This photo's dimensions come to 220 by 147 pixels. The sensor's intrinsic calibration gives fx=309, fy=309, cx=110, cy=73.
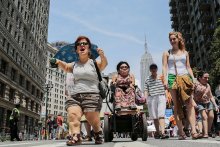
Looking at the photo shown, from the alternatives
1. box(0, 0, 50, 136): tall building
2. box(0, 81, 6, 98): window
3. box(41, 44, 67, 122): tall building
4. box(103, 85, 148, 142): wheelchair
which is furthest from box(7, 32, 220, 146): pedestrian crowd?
box(41, 44, 67, 122): tall building

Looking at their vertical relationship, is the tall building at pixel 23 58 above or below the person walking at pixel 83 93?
above

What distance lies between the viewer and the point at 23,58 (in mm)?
47719

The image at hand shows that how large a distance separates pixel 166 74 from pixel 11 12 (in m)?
40.0

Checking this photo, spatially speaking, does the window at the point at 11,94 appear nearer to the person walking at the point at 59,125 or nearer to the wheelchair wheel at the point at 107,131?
the person walking at the point at 59,125

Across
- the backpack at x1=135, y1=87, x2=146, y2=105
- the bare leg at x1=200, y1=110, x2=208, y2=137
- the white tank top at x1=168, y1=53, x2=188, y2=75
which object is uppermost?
the white tank top at x1=168, y1=53, x2=188, y2=75

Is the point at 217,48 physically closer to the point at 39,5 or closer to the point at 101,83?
the point at 101,83

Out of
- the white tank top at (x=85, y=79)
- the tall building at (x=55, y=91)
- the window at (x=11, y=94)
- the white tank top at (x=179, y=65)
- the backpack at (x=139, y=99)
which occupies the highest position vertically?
the tall building at (x=55, y=91)

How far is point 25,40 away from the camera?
50.1m

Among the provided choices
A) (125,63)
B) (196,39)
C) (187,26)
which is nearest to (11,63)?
(125,63)

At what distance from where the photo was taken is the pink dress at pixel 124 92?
6200 millimetres

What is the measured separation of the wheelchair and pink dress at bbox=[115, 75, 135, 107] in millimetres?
111

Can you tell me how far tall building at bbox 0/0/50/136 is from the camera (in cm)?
3750

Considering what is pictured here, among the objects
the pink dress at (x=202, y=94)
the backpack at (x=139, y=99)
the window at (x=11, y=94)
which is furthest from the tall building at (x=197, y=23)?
the backpack at (x=139, y=99)

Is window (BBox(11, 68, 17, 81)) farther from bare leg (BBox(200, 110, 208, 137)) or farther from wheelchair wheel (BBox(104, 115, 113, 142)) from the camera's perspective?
wheelchair wheel (BBox(104, 115, 113, 142))
